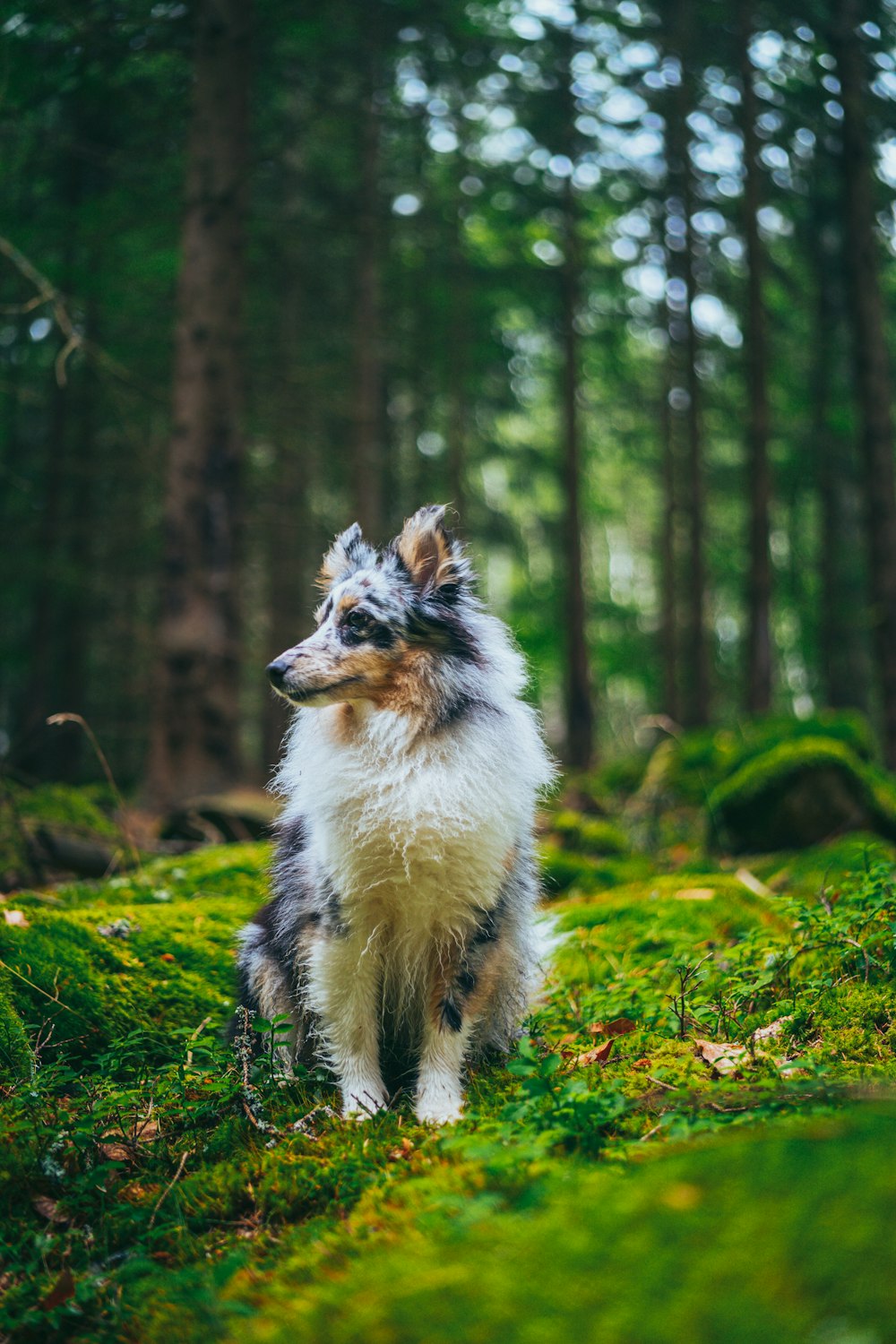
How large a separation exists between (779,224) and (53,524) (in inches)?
629

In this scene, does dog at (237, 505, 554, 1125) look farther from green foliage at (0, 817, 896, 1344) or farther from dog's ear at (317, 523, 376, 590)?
green foliage at (0, 817, 896, 1344)

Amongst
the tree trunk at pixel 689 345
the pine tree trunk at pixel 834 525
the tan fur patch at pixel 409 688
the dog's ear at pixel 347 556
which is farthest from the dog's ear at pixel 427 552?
the pine tree trunk at pixel 834 525

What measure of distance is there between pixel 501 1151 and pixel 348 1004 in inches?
49.4

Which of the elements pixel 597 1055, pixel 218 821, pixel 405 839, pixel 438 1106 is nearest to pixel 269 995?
pixel 438 1106

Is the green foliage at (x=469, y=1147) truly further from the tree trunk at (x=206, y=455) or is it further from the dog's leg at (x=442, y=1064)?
the tree trunk at (x=206, y=455)

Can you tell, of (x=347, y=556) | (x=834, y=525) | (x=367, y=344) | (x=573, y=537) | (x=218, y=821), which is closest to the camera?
(x=347, y=556)

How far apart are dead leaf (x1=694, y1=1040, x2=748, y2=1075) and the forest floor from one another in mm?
14

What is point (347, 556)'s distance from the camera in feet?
14.0

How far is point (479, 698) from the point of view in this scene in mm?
3840

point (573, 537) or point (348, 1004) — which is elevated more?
point (573, 537)

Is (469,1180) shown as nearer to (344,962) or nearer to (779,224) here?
(344,962)

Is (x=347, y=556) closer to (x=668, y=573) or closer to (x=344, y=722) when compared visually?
(x=344, y=722)

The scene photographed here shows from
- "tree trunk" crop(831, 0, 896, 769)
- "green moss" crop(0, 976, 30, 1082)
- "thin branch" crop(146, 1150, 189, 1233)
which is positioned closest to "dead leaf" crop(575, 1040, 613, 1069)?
"thin branch" crop(146, 1150, 189, 1233)

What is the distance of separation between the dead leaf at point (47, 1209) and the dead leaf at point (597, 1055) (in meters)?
1.83
